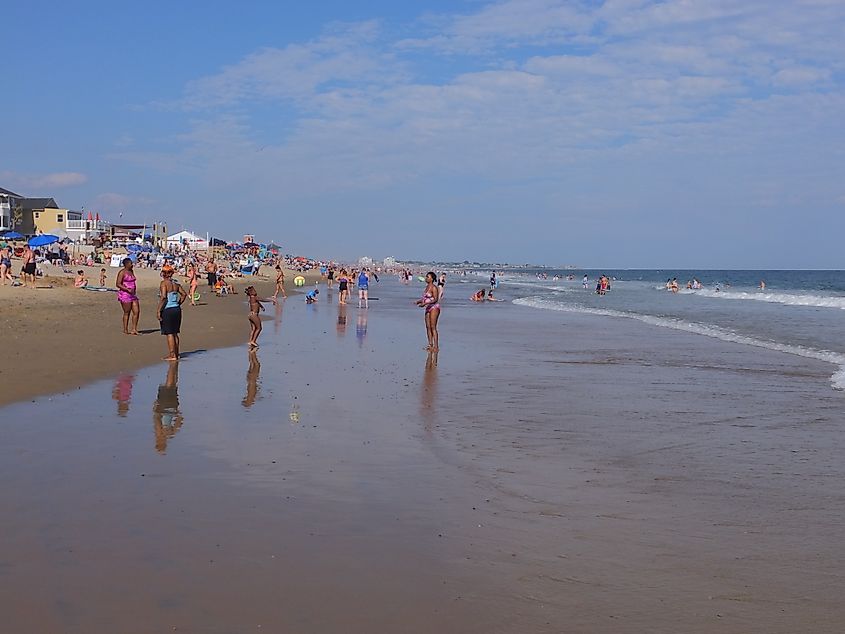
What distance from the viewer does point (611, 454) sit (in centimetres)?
844

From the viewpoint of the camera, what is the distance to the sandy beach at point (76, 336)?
11.6m

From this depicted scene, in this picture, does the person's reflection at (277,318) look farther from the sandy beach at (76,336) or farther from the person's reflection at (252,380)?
the person's reflection at (252,380)

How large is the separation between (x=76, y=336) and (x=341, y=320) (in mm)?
11014

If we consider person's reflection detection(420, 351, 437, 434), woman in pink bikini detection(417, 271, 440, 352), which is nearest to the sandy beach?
woman in pink bikini detection(417, 271, 440, 352)

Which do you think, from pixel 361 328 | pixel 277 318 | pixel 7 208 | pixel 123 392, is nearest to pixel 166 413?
pixel 123 392

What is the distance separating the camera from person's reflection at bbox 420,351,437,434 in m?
9.91

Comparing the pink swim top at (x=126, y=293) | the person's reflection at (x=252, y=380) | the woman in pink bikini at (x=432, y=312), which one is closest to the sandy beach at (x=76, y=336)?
the pink swim top at (x=126, y=293)

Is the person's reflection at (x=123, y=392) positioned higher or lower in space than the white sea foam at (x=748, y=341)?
lower

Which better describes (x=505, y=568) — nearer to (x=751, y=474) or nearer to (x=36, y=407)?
(x=751, y=474)

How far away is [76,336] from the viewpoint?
16.6 m

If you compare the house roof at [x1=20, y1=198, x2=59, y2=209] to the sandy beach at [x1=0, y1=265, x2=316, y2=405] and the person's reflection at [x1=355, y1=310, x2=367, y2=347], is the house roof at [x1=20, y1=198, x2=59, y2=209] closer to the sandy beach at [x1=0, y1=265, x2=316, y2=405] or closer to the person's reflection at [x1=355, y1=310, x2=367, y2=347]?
the sandy beach at [x1=0, y1=265, x2=316, y2=405]

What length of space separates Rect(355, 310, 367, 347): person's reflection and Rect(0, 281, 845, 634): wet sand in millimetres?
7397

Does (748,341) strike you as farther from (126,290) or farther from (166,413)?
(166,413)

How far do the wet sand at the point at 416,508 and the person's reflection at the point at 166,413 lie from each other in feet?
0.17
